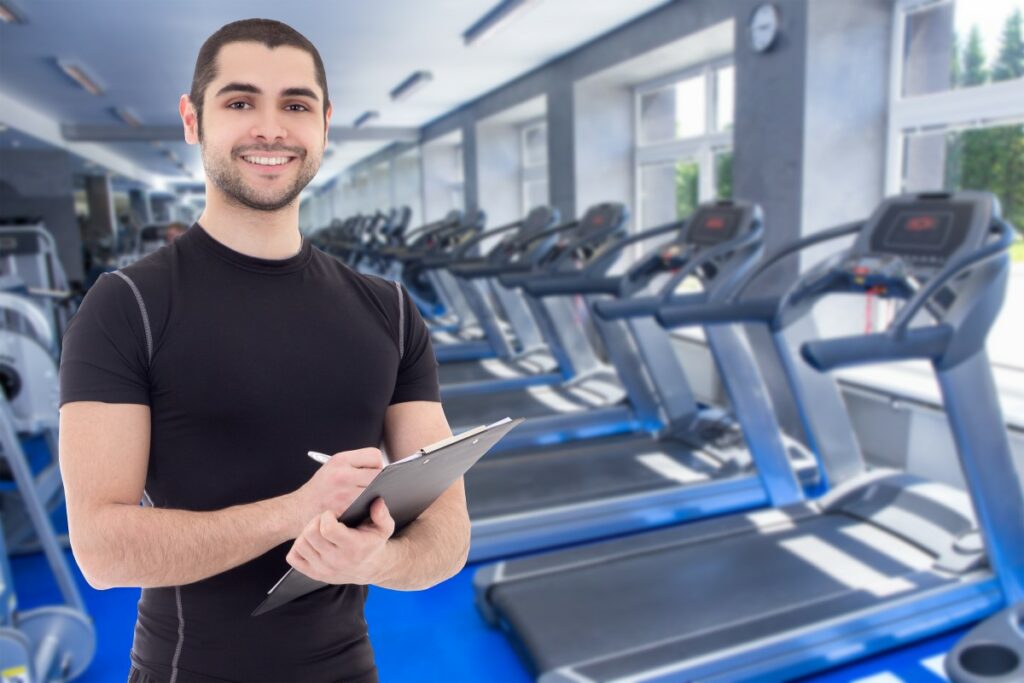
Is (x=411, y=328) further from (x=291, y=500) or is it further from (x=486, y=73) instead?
(x=486, y=73)

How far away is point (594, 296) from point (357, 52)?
354cm

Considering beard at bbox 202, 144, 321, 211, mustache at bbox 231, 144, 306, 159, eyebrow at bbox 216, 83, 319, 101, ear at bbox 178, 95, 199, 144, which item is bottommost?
beard at bbox 202, 144, 321, 211

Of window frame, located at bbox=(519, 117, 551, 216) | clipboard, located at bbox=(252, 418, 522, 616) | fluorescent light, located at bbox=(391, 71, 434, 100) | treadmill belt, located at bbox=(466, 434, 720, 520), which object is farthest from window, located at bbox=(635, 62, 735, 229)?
clipboard, located at bbox=(252, 418, 522, 616)

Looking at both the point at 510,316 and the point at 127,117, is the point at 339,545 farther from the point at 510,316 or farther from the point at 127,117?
the point at 127,117

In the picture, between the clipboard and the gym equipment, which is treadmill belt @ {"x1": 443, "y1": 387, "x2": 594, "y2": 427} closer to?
the gym equipment

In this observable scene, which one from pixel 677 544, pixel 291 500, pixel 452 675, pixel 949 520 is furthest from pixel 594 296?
pixel 291 500

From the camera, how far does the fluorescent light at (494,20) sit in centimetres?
546

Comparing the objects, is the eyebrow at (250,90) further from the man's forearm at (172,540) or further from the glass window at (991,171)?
the glass window at (991,171)

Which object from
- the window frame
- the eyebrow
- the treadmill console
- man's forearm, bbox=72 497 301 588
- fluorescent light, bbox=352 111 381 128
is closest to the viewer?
man's forearm, bbox=72 497 301 588

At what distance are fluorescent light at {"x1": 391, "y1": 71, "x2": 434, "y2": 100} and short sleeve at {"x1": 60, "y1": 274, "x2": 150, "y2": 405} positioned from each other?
7.58 m

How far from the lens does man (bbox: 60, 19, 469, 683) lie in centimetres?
102

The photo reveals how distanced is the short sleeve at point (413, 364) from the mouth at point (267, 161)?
0.99 feet

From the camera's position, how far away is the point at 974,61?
411cm

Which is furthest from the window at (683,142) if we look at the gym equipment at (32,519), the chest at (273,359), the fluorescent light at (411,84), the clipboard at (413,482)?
the clipboard at (413,482)
